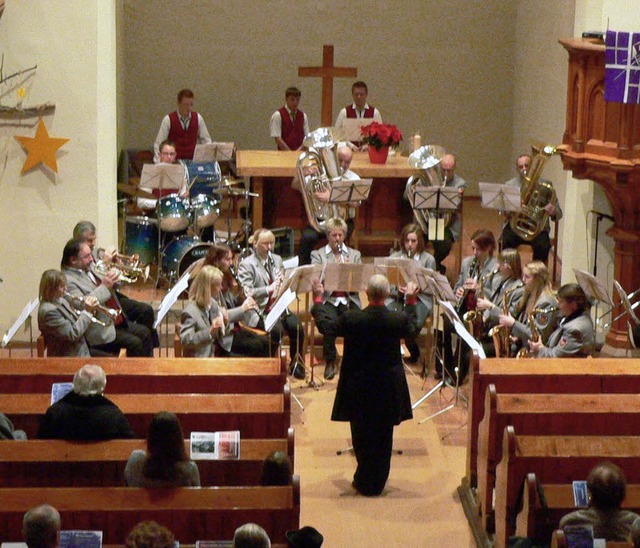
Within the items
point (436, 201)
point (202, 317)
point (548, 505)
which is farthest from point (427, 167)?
point (548, 505)

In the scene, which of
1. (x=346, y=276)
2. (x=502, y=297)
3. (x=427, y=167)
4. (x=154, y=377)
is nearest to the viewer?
(x=154, y=377)

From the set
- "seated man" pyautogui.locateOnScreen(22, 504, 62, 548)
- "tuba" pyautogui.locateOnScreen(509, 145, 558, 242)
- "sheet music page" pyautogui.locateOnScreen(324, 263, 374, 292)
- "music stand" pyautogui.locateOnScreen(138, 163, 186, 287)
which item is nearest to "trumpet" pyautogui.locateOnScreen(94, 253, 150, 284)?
"sheet music page" pyautogui.locateOnScreen(324, 263, 374, 292)

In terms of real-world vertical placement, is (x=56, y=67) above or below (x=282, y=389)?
above

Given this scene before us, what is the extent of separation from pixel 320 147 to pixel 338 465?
3.97 metres

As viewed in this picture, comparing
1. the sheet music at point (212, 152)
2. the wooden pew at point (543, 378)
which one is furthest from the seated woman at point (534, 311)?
the sheet music at point (212, 152)

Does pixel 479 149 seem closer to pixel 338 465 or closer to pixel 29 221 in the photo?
pixel 29 221

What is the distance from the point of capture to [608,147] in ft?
29.0

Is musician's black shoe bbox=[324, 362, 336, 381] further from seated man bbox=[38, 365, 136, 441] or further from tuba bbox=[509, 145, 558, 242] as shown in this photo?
seated man bbox=[38, 365, 136, 441]

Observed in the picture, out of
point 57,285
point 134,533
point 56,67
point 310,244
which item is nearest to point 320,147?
point 310,244

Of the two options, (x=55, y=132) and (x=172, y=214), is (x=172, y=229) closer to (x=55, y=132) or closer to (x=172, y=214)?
(x=172, y=214)

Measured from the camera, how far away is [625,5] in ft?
31.9

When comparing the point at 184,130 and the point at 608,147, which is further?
the point at 184,130

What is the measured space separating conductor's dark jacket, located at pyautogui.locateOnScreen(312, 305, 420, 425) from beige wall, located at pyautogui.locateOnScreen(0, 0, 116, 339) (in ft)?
11.3

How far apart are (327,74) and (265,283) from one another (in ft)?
16.7
